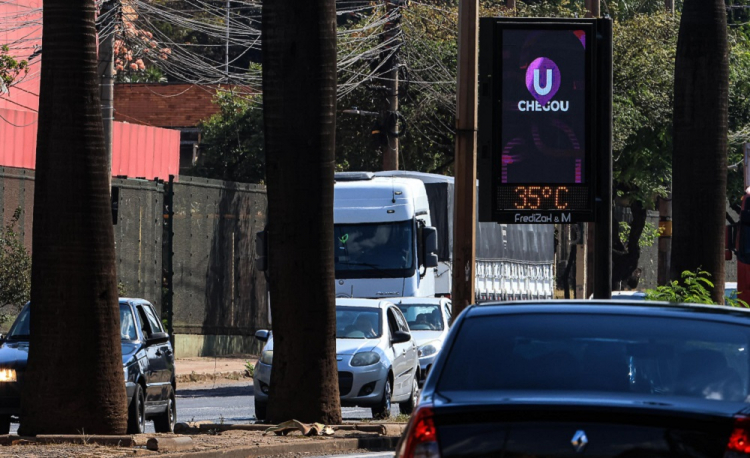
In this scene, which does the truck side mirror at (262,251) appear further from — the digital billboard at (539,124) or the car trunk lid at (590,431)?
the car trunk lid at (590,431)

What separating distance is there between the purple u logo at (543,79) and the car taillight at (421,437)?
33.3ft

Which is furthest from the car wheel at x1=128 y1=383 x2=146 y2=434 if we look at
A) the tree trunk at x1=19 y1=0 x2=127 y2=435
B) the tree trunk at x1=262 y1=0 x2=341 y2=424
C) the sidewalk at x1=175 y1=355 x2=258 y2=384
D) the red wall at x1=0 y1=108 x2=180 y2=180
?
the red wall at x1=0 y1=108 x2=180 y2=180

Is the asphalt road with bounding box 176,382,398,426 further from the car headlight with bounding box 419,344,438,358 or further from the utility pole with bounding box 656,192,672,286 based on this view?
the utility pole with bounding box 656,192,672,286

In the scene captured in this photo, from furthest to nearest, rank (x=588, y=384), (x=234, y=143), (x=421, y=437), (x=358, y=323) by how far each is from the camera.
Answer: (x=234, y=143)
(x=358, y=323)
(x=588, y=384)
(x=421, y=437)

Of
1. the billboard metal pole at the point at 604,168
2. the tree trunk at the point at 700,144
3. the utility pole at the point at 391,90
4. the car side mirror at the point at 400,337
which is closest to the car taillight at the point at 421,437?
the billboard metal pole at the point at 604,168

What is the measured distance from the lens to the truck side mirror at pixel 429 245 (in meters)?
26.2

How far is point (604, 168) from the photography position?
15.3 m

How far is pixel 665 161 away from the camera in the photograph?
4200 cm

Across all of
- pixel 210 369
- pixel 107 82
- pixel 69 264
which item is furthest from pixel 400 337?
pixel 210 369

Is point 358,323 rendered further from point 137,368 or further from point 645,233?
point 645,233

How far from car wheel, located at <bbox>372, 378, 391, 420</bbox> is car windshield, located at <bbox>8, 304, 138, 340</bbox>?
4.08 metres

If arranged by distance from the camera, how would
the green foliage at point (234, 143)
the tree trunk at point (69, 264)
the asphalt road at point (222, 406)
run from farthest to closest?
the green foliage at point (234, 143), the asphalt road at point (222, 406), the tree trunk at point (69, 264)

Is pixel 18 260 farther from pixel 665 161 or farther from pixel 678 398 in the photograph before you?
pixel 665 161

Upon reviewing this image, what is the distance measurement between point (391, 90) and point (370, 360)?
16.0 metres
